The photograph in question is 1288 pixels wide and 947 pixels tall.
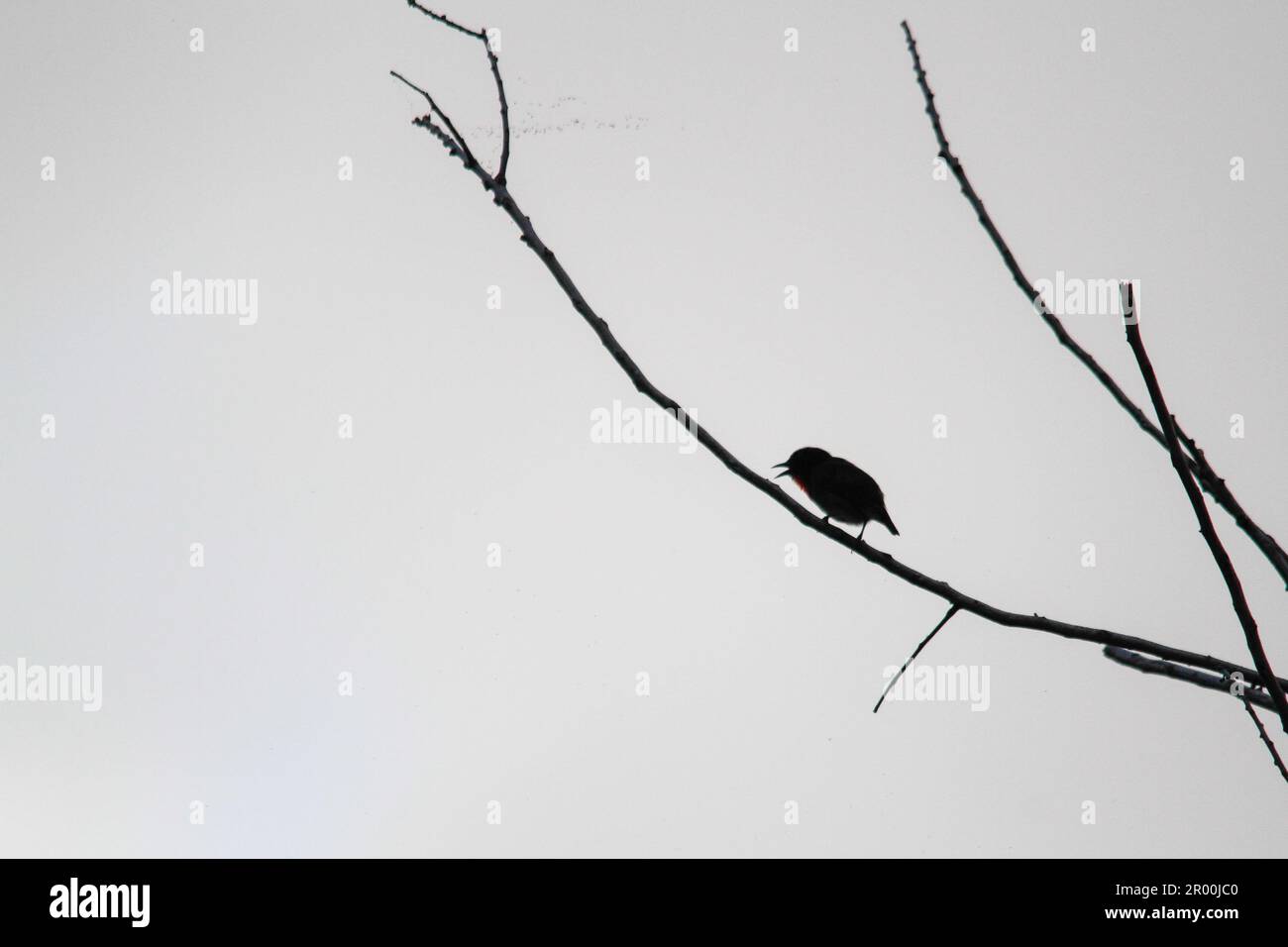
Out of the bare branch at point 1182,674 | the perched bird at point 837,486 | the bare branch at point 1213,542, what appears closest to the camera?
the bare branch at point 1213,542

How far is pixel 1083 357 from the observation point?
163 cm

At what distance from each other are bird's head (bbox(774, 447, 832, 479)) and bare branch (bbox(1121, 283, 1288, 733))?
540 centimetres

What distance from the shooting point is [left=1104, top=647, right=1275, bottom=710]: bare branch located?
1.48 meters

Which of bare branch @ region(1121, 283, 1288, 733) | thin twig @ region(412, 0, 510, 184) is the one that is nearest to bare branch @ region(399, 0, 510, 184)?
thin twig @ region(412, 0, 510, 184)

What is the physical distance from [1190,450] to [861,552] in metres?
0.60

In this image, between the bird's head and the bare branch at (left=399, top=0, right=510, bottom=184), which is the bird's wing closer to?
the bird's head

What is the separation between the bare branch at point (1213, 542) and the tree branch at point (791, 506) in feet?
0.92

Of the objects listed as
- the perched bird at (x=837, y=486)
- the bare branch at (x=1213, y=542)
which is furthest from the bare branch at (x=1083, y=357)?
the perched bird at (x=837, y=486)

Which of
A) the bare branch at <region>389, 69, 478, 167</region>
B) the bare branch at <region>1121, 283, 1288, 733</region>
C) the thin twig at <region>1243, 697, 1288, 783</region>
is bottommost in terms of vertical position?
the thin twig at <region>1243, 697, 1288, 783</region>

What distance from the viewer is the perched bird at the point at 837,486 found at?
6.56 metres

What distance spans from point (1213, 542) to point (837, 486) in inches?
207

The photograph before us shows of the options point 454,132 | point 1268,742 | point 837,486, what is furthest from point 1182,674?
point 837,486

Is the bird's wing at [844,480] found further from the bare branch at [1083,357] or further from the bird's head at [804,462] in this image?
the bare branch at [1083,357]
